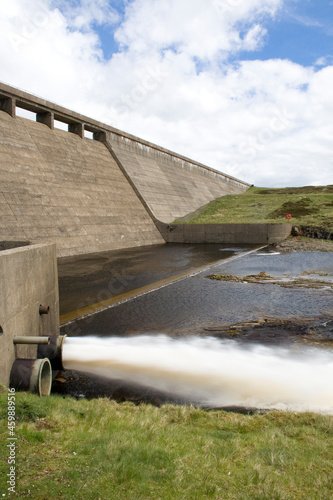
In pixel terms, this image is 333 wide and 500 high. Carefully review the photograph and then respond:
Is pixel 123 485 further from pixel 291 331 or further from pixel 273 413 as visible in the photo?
pixel 291 331

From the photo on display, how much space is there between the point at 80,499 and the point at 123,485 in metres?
0.35

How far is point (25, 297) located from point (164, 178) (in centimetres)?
3627

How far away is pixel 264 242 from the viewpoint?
108 feet

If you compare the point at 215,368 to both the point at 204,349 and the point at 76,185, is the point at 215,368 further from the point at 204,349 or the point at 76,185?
the point at 76,185

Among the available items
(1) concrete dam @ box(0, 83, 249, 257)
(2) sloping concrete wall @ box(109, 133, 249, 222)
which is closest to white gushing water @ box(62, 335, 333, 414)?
(1) concrete dam @ box(0, 83, 249, 257)

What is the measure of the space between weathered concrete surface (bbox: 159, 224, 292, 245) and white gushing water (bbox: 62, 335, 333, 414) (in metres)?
25.3

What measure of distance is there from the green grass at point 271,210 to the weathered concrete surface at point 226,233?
2348mm

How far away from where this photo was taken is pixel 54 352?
22.2ft

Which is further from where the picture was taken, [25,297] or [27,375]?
[25,297]

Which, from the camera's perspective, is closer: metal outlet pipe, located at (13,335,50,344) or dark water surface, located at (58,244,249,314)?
metal outlet pipe, located at (13,335,50,344)

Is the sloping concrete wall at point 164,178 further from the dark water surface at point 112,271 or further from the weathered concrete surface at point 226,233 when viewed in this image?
the dark water surface at point 112,271

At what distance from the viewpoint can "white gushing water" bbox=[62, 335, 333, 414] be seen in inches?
227

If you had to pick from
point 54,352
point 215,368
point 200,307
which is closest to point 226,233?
point 200,307

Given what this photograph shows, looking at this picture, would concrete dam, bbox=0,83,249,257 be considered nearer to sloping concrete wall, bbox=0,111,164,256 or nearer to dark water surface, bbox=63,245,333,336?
sloping concrete wall, bbox=0,111,164,256
